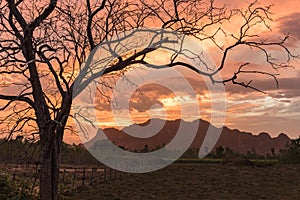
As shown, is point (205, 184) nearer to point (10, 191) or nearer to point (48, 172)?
point (10, 191)

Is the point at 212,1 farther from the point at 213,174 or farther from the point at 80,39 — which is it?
the point at 213,174

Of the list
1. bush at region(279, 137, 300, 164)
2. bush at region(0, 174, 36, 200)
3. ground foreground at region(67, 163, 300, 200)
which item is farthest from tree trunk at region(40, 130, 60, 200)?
bush at region(279, 137, 300, 164)

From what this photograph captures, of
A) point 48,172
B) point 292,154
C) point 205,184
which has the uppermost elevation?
point 292,154

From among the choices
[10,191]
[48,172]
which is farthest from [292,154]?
[48,172]

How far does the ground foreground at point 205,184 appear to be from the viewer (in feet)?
75.0

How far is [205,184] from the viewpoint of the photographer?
25906 millimetres

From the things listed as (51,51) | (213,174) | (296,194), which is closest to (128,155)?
(213,174)

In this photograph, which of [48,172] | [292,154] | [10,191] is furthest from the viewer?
[292,154]

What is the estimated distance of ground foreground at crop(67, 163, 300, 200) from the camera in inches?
900

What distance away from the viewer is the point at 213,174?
96.3 feet

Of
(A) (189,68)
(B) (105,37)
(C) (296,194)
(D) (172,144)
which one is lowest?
(C) (296,194)

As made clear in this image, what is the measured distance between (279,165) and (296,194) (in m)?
10.5

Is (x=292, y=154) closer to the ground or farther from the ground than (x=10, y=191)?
farther from the ground

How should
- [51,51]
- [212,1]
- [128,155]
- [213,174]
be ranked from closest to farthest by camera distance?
1. [212,1]
2. [51,51]
3. [213,174]
4. [128,155]
